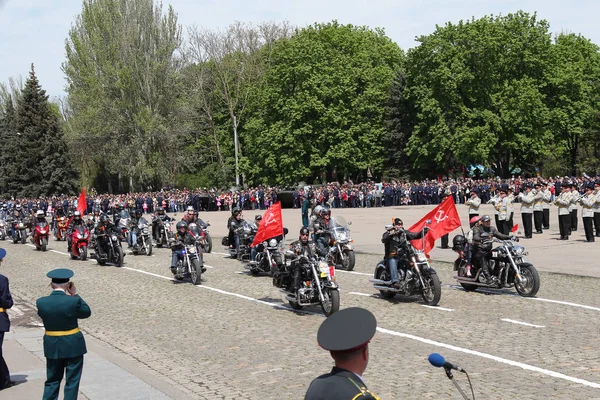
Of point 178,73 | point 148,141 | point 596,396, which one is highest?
point 178,73

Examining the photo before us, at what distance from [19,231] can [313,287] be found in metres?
25.5

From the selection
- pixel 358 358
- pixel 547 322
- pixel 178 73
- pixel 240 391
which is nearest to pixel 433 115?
pixel 178 73

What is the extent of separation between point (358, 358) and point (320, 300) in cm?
Result: 959

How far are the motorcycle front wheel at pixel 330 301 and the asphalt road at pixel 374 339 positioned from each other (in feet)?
0.84

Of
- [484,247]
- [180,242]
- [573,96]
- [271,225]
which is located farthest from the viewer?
[573,96]

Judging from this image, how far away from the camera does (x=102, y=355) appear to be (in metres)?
10.4

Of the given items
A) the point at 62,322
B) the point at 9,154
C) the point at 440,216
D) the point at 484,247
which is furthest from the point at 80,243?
the point at 9,154

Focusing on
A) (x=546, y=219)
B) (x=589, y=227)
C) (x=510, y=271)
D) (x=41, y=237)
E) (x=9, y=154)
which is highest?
(x=9, y=154)

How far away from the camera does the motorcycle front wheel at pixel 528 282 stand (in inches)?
532

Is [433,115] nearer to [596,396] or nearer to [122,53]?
[122,53]

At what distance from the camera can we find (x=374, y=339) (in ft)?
34.7

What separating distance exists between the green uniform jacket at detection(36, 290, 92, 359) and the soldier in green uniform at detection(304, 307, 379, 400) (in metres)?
4.51

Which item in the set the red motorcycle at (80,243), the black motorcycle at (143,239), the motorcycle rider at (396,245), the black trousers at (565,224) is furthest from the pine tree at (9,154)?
the motorcycle rider at (396,245)

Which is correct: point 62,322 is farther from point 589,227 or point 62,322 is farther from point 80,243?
point 589,227
